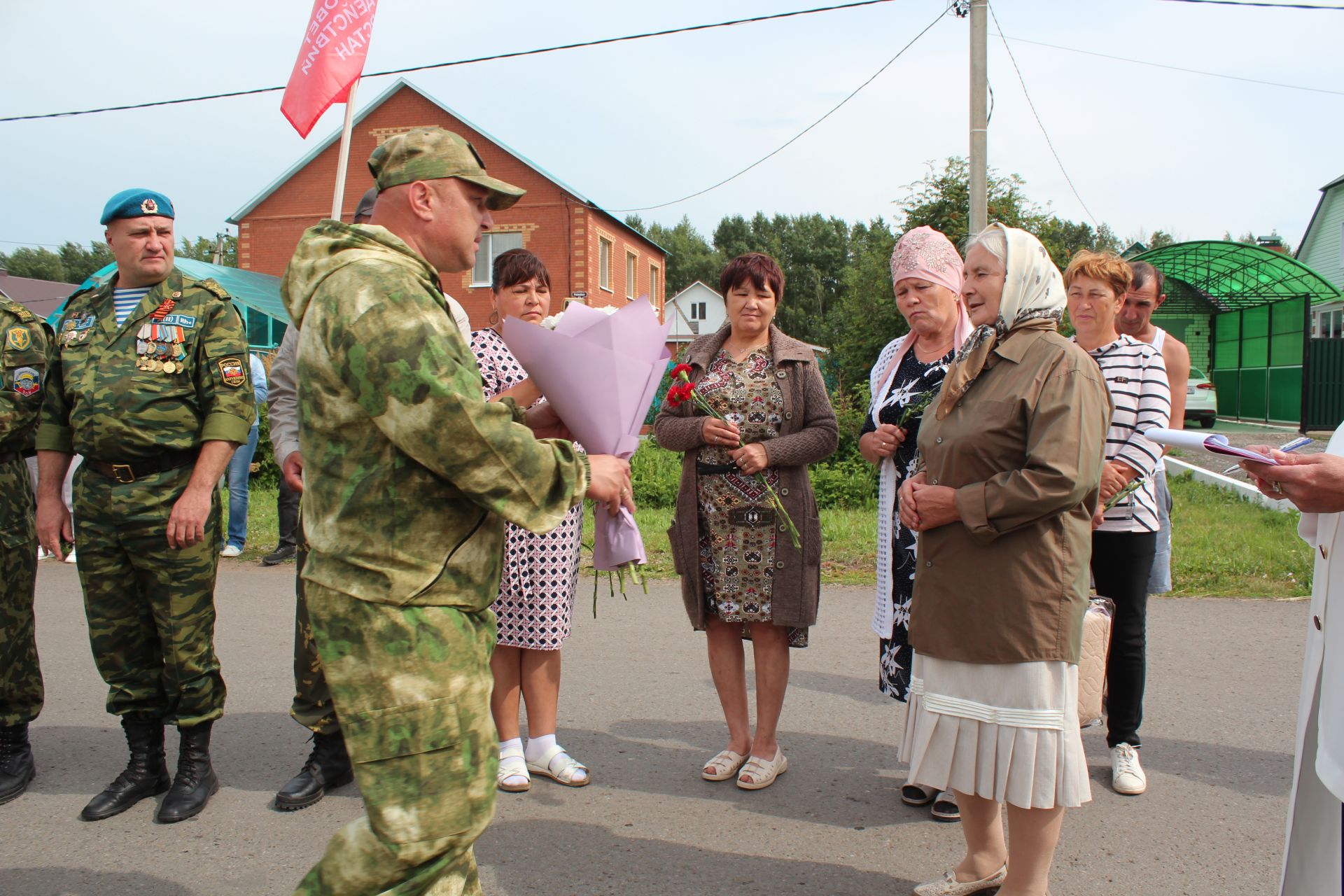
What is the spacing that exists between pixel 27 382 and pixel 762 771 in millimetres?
3209

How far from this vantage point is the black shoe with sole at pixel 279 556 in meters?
8.42

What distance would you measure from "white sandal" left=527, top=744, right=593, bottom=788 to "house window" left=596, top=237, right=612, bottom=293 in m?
26.5

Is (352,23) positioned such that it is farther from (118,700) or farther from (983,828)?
(983,828)

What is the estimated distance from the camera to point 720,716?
4.76 metres

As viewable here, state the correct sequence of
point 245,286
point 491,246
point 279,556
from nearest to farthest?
point 279,556
point 245,286
point 491,246

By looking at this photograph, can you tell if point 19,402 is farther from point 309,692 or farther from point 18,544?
point 309,692

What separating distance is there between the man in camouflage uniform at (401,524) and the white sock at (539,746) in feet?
5.98

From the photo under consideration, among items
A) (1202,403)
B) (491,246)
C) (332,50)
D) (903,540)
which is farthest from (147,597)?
(491,246)

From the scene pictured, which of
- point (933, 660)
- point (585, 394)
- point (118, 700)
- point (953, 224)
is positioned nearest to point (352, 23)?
point (118, 700)

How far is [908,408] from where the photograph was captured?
388 centimetres

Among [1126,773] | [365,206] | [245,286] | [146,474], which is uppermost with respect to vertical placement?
[245,286]

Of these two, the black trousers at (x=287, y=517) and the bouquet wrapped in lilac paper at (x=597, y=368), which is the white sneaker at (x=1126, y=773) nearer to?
Answer: the bouquet wrapped in lilac paper at (x=597, y=368)

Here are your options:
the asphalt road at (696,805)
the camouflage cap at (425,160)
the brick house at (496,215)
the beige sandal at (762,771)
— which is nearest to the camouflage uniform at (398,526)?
the camouflage cap at (425,160)

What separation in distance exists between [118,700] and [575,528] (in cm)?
181
